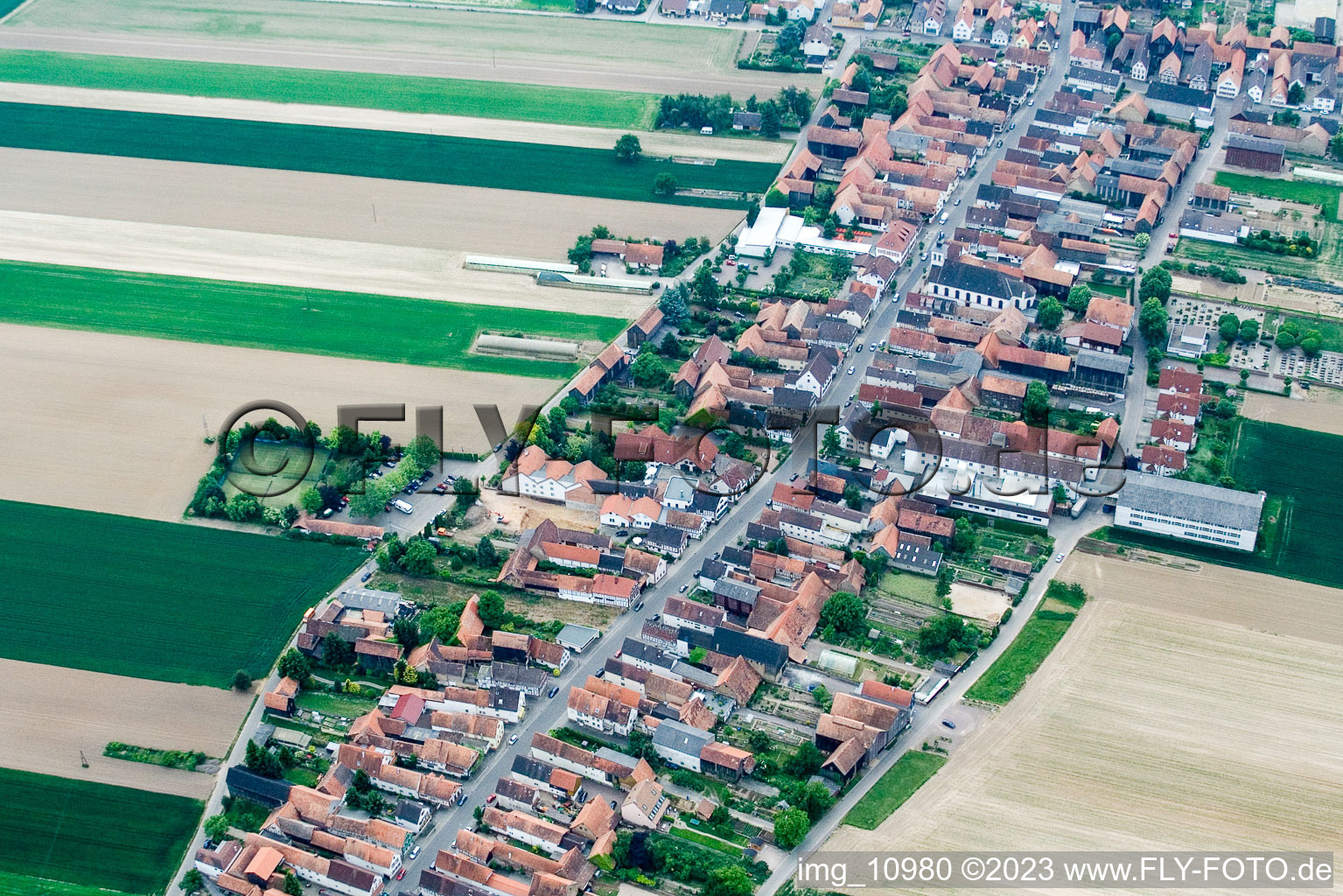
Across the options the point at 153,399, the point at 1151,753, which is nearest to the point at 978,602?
the point at 1151,753

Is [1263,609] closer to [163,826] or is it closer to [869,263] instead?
[869,263]

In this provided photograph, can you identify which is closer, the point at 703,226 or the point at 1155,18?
the point at 703,226

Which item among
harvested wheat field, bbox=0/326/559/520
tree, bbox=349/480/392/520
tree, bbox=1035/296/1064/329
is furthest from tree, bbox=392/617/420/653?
tree, bbox=1035/296/1064/329

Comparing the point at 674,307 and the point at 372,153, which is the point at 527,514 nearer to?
the point at 674,307

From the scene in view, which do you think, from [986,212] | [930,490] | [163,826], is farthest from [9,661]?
[986,212]

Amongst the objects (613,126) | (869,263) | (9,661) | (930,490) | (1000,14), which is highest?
(1000,14)

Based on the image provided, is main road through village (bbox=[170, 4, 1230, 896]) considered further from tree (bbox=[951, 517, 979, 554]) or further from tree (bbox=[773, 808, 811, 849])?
tree (bbox=[951, 517, 979, 554])
